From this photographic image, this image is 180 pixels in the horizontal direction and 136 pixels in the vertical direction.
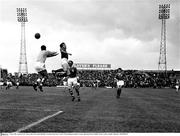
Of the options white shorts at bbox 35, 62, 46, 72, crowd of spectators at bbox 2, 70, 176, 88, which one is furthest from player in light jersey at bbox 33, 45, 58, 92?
crowd of spectators at bbox 2, 70, 176, 88

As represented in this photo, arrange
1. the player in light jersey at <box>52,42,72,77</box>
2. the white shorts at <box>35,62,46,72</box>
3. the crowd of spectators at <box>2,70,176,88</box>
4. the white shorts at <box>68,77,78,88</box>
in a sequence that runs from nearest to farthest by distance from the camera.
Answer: the white shorts at <box>68,77,78,88</box> < the player in light jersey at <box>52,42,72,77</box> < the white shorts at <box>35,62,46,72</box> < the crowd of spectators at <box>2,70,176,88</box>

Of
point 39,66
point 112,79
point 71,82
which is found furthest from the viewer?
point 112,79

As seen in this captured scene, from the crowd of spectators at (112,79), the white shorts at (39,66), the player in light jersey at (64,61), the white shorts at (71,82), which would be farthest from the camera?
the crowd of spectators at (112,79)

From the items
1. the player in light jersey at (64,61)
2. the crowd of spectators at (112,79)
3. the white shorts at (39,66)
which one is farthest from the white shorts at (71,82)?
the crowd of spectators at (112,79)

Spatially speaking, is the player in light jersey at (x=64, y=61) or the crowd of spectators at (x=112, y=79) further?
the crowd of spectators at (x=112, y=79)

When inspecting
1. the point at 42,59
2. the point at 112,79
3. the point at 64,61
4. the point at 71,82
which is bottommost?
the point at 112,79

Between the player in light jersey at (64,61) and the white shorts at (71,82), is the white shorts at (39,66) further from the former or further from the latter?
the white shorts at (71,82)

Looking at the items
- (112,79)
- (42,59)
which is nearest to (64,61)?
(42,59)

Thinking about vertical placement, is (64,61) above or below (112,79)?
above

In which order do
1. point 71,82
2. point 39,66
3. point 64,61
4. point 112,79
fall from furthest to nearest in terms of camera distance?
point 112,79, point 39,66, point 64,61, point 71,82

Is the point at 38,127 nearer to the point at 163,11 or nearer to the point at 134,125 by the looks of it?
the point at 134,125

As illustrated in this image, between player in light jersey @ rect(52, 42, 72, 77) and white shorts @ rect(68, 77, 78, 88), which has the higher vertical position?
player in light jersey @ rect(52, 42, 72, 77)

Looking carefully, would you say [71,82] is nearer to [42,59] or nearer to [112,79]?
[42,59]

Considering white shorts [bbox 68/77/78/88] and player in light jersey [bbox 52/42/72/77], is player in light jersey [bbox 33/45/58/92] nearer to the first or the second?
player in light jersey [bbox 52/42/72/77]
